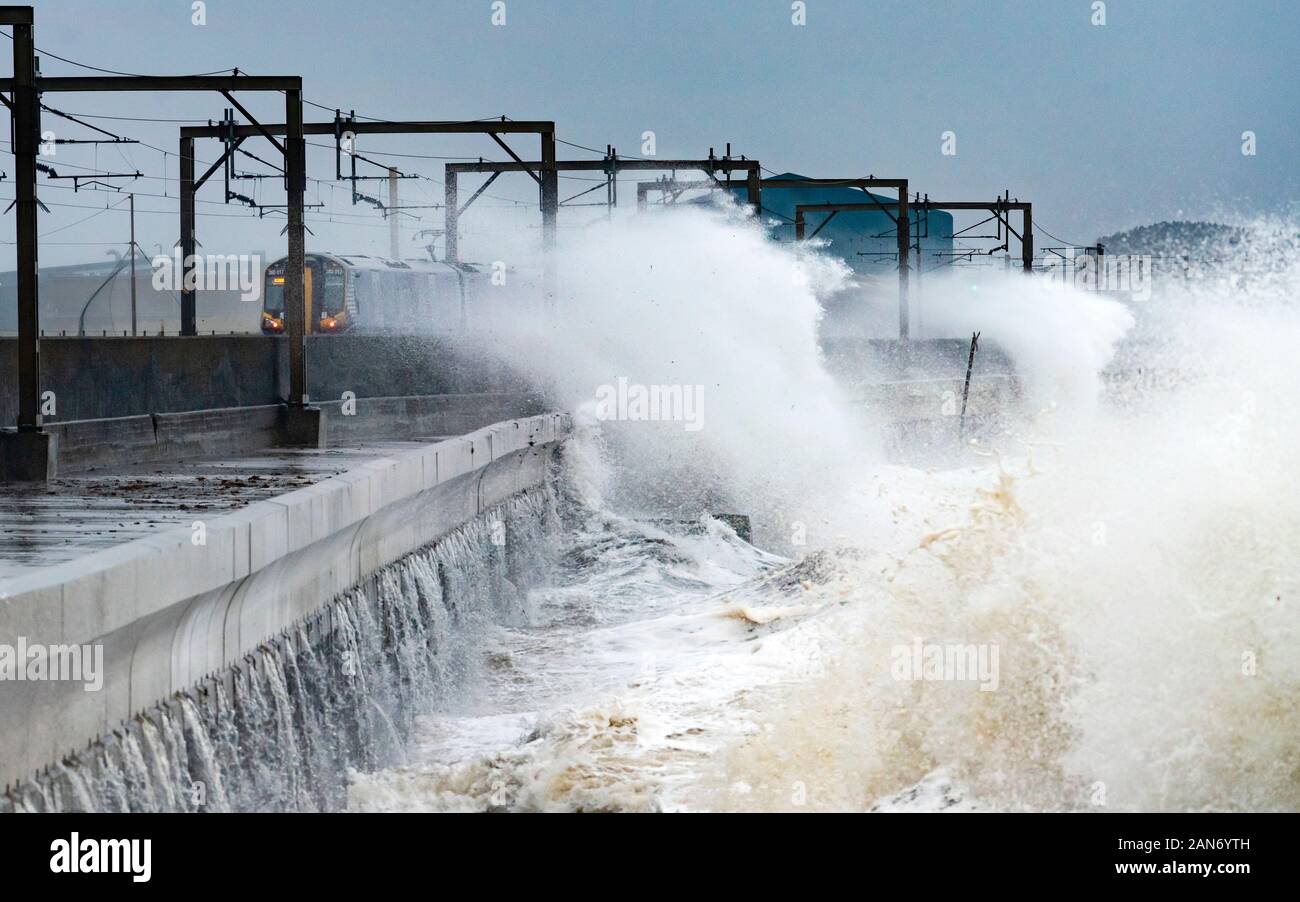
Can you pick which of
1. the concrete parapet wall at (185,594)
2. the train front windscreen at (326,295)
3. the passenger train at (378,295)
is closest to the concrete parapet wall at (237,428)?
the concrete parapet wall at (185,594)

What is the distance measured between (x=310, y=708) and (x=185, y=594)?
8.13 feet

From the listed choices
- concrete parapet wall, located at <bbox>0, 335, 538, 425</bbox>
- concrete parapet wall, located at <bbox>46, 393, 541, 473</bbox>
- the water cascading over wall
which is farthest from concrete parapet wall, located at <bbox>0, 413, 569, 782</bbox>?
concrete parapet wall, located at <bbox>0, 335, 538, 425</bbox>

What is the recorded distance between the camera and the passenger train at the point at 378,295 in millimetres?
36344

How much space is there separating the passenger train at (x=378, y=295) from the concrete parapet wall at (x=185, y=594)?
23.0 meters

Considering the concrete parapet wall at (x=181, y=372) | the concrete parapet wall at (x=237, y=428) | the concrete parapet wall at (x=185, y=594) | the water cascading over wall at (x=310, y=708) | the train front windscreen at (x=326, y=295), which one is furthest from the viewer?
the train front windscreen at (x=326, y=295)

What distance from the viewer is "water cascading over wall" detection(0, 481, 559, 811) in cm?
684

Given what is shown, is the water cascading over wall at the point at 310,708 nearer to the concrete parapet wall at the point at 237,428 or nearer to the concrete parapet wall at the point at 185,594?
the concrete parapet wall at the point at 185,594

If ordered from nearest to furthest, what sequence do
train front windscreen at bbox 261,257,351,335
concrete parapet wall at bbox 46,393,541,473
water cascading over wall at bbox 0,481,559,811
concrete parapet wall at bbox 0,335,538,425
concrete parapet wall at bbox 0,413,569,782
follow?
1. concrete parapet wall at bbox 0,413,569,782
2. water cascading over wall at bbox 0,481,559,811
3. concrete parapet wall at bbox 46,393,541,473
4. concrete parapet wall at bbox 0,335,538,425
5. train front windscreen at bbox 261,257,351,335

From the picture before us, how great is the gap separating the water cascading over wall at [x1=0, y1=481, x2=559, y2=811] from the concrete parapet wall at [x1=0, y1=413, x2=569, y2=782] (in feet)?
0.35

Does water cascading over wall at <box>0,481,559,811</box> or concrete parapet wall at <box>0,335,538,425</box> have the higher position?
concrete parapet wall at <box>0,335,538,425</box>

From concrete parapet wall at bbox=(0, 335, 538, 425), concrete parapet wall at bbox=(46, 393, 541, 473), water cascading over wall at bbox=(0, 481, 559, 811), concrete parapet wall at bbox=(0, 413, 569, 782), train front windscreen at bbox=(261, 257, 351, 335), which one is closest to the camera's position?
Answer: concrete parapet wall at bbox=(0, 413, 569, 782)

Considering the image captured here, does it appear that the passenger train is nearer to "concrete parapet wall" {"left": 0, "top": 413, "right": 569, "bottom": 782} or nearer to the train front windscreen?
the train front windscreen

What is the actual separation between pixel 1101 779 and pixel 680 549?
14.3 meters

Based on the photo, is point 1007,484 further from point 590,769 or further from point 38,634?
point 38,634
